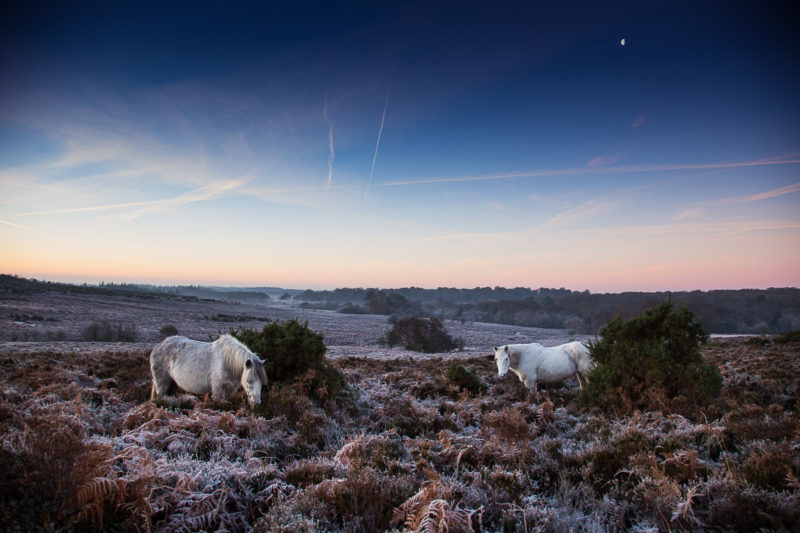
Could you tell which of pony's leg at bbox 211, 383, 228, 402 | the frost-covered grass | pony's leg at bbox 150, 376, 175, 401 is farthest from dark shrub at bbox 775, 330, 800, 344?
pony's leg at bbox 150, 376, 175, 401

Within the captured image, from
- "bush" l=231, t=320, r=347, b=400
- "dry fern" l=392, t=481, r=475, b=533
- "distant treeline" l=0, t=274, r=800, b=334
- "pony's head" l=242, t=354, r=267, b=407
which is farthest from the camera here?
"distant treeline" l=0, t=274, r=800, b=334

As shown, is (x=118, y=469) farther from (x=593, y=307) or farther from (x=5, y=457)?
(x=593, y=307)

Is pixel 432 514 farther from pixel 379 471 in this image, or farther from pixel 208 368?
pixel 208 368

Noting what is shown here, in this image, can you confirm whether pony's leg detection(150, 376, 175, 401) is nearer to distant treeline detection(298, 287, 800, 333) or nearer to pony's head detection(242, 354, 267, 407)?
pony's head detection(242, 354, 267, 407)

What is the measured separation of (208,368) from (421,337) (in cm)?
3455

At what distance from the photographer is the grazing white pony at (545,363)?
33.4 ft

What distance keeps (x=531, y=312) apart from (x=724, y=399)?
10074cm

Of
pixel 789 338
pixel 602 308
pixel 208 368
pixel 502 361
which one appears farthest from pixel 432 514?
pixel 602 308

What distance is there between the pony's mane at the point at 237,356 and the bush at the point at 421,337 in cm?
3338

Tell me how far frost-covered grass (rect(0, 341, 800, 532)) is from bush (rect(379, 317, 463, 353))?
3352 centimetres

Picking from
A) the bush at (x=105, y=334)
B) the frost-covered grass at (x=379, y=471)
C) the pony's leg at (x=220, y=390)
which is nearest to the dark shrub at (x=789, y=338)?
the frost-covered grass at (x=379, y=471)

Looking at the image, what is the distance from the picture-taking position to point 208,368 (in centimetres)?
768

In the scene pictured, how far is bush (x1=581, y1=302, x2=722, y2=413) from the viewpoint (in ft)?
24.4

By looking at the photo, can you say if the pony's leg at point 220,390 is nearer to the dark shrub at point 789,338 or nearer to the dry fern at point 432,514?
the dry fern at point 432,514
